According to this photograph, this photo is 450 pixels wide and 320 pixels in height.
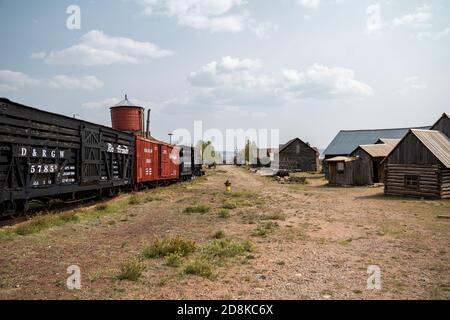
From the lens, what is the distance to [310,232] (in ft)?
40.0

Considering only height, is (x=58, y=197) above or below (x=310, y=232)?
above

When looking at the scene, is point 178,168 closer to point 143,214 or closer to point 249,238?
point 143,214

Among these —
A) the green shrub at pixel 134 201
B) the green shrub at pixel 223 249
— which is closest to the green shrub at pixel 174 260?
the green shrub at pixel 223 249

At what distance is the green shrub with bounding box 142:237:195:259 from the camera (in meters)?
8.96

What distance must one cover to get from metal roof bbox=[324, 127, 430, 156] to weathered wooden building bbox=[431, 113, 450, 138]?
72.6 ft

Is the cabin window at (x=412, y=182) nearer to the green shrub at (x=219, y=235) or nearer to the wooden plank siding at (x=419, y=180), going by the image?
the wooden plank siding at (x=419, y=180)

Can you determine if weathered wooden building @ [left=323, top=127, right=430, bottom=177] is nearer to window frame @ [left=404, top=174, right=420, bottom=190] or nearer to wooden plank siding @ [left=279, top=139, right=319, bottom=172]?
wooden plank siding @ [left=279, top=139, right=319, bottom=172]

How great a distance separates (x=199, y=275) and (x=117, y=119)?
29.6 m

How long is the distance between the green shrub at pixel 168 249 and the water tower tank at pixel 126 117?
2634 cm

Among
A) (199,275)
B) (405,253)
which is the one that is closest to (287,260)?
(199,275)

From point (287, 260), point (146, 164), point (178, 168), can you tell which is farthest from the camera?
point (178, 168)

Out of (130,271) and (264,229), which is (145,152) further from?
(130,271)

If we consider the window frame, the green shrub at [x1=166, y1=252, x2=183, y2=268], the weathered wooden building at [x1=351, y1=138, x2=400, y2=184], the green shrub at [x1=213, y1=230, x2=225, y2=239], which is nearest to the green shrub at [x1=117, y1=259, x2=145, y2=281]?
the green shrub at [x1=166, y1=252, x2=183, y2=268]

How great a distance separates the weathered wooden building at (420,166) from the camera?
23.5 meters
